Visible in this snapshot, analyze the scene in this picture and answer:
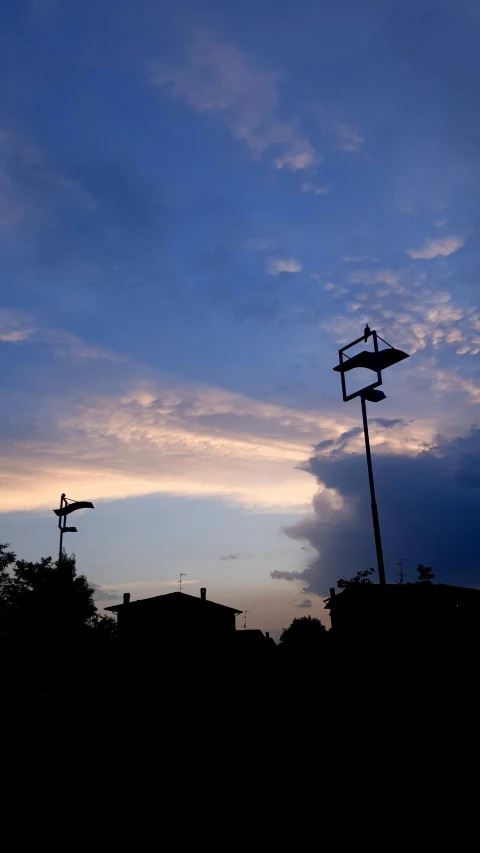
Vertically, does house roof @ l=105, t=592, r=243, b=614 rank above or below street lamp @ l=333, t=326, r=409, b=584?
below

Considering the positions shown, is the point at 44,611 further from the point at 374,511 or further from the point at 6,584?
the point at 374,511

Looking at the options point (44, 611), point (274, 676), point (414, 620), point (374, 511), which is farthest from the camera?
point (44, 611)

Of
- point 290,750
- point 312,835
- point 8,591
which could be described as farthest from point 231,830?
point 8,591

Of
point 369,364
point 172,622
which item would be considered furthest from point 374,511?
point 172,622

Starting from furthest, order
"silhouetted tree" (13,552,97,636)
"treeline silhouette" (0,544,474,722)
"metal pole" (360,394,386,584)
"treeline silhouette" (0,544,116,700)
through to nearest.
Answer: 1. "silhouetted tree" (13,552,97,636)
2. "treeline silhouette" (0,544,116,700)
3. "metal pole" (360,394,386,584)
4. "treeline silhouette" (0,544,474,722)

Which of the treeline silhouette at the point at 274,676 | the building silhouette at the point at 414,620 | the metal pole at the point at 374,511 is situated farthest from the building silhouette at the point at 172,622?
the building silhouette at the point at 414,620

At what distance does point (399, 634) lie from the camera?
9.13 metres

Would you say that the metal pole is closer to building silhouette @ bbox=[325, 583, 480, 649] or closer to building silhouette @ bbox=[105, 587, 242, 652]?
building silhouette @ bbox=[325, 583, 480, 649]

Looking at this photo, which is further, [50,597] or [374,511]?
[50,597]

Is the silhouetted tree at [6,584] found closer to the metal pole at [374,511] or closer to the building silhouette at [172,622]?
the building silhouette at [172,622]

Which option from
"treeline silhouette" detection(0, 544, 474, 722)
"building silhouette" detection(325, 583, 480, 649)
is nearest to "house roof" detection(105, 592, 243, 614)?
"treeline silhouette" detection(0, 544, 474, 722)

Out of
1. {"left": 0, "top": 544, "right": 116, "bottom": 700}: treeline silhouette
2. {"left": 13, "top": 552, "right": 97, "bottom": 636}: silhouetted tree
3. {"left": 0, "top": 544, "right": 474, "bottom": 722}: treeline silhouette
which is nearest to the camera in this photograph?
{"left": 0, "top": 544, "right": 474, "bottom": 722}: treeline silhouette

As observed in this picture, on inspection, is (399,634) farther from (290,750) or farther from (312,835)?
(312,835)

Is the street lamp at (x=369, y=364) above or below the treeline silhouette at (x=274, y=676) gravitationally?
above
